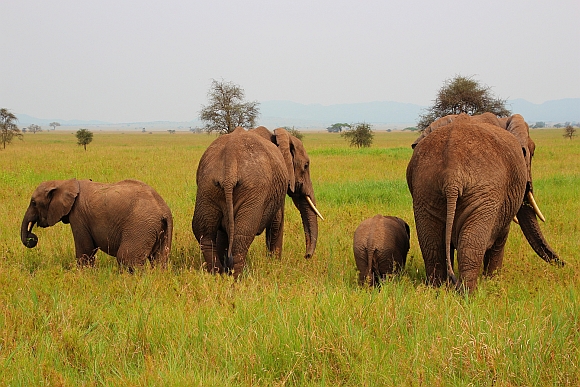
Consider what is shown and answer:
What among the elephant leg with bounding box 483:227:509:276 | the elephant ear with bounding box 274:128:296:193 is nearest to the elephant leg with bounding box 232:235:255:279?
the elephant ear with bounding box 274:128:296:193

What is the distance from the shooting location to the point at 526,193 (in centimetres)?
609

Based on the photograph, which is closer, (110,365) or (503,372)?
(503,372)

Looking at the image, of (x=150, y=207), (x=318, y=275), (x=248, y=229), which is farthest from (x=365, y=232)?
(x=150, y=207)

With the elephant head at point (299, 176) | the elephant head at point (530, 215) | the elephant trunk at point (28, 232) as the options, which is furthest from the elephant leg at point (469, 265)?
the elephant trunk at point (28, 232)

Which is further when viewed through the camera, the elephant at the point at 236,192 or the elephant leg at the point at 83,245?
the elephant leg at the point at 83,245

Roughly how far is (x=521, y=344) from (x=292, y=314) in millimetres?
1608

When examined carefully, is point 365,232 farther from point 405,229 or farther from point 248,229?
point 248,229

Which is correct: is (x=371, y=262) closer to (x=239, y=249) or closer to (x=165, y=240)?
(x=239, y=249)

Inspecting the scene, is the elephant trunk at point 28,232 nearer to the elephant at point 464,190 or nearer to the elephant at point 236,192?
the elephant at point 236,192

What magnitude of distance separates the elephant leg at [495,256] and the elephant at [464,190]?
13.9 inches

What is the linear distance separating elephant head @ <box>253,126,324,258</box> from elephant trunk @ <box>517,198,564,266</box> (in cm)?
260

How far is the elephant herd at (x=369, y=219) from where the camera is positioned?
507 cm

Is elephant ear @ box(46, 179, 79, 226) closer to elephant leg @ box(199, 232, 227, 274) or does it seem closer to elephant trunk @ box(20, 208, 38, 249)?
elephant trunk @ box(20, 208, 38, 249)

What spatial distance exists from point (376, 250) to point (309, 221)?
195 centimetres
